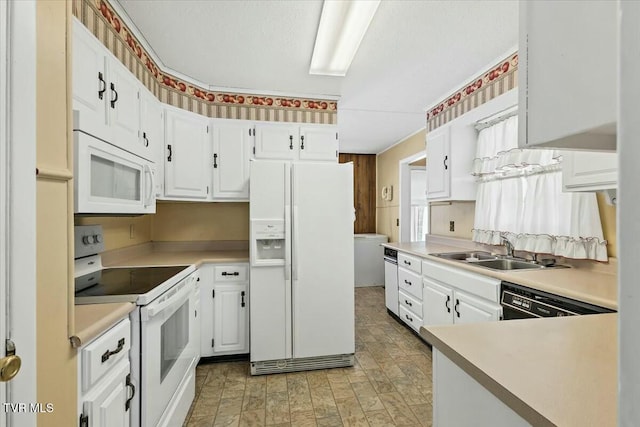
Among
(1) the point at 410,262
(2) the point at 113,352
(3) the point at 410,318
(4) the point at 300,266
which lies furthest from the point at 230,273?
(3) the point at 410,318

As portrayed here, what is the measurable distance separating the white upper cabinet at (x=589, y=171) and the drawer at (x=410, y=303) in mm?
1785

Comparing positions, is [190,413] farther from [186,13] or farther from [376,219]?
[376,219]

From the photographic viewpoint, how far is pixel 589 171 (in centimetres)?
137

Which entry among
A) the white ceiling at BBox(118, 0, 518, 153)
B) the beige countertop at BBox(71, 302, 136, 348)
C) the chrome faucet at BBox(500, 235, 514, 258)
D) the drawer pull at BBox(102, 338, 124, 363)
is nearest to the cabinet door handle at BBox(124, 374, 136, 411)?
the drawer pull at BBox(102, 338, 124, 363)

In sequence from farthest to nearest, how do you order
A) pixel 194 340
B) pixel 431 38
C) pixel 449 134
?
1. pixel 449 134
2. pixel 194 340
3. pixel 431 38

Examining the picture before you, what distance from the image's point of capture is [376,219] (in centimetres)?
611

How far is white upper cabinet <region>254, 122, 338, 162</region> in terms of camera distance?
2992 millimetres

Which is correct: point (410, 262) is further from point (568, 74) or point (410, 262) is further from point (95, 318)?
point (568, 74)

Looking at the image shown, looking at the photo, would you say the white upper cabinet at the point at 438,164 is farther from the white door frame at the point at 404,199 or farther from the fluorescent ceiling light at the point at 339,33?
the white door frame at the point at 404,199

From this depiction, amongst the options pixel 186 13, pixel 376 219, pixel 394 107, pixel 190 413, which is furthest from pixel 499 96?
pixel 376 219

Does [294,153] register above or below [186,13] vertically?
below

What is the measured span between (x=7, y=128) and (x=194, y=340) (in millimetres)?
1921

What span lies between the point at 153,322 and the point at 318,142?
2160mm

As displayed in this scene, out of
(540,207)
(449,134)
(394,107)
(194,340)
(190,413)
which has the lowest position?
(190,413)
